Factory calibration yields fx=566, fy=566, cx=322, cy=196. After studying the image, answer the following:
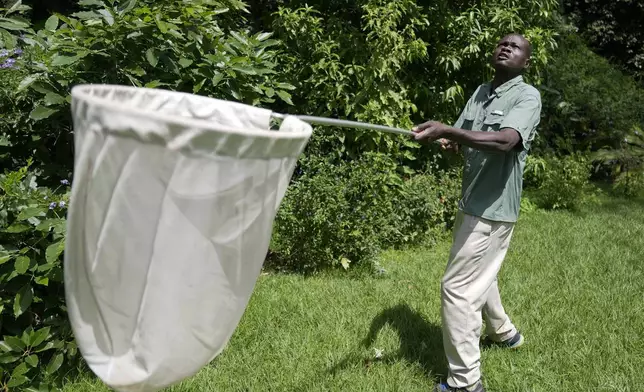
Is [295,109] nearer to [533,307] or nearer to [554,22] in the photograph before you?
[533,307]

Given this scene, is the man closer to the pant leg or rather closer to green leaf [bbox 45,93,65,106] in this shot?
the pant leg

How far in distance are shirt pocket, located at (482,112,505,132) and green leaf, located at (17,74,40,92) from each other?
2241 millimetres

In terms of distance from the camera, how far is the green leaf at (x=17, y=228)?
100.0 inches

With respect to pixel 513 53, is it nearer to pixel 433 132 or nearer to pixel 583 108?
pixel 433 132

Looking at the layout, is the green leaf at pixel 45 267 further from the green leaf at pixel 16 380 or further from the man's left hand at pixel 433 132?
the man's left hand at pixel 433 132

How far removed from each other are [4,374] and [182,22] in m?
1.94

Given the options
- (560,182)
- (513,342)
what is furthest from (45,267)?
(560,182)

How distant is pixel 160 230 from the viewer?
49.6 inches

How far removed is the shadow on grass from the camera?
3225 mm

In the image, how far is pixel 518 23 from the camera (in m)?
6.20

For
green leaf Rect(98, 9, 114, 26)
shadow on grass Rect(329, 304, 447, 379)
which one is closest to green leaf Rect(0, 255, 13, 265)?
green leaf Rect(98, 9, 114, 26)

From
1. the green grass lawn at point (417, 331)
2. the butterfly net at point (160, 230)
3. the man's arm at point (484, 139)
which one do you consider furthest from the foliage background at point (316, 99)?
the man's arm at point (484, 139)

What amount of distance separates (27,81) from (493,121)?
2.28m

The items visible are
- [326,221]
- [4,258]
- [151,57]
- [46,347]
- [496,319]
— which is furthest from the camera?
[326,221]
